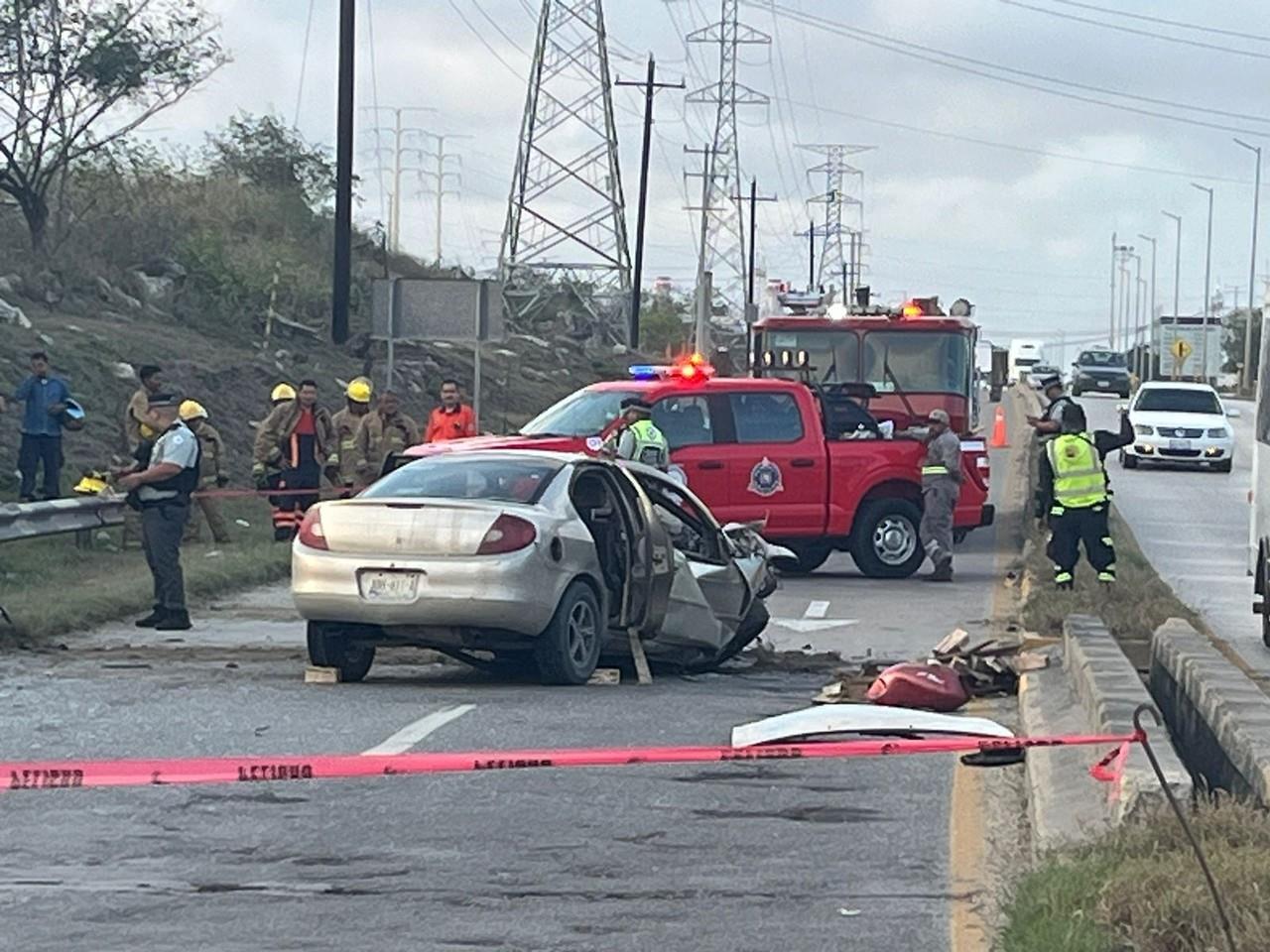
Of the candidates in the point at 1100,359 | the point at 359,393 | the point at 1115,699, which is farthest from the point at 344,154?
the point at 1100,359

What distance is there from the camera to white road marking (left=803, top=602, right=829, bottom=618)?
61.1 ft

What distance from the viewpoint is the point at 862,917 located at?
23.1ft

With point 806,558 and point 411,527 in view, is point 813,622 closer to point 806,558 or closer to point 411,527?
point 806,558

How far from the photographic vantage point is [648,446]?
1912 cm

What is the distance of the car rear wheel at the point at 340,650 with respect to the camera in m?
12.9

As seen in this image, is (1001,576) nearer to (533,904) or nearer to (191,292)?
(533,904)

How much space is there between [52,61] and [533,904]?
97.0 ft

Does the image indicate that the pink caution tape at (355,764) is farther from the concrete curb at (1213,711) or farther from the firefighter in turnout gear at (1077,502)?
the firefighter in turnout gear at (1077,502)

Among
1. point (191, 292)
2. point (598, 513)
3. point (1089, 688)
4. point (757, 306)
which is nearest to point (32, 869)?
point (1089, 688)

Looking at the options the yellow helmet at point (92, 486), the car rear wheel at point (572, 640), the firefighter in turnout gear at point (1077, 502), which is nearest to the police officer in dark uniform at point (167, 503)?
the car rear wheel at point (572, 640)

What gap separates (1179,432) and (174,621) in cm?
2772

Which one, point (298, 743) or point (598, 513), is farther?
point (598, 513)

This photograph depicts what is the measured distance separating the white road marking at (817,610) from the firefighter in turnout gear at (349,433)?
16.8 feet

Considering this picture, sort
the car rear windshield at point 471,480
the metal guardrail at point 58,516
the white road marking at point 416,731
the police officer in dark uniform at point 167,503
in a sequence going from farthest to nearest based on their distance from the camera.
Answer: the metal guardrail at point 58,516
the police officer in dark uniform at point 167,503
the car rear windshield at point 471,480
the white road marking at point 416,731
